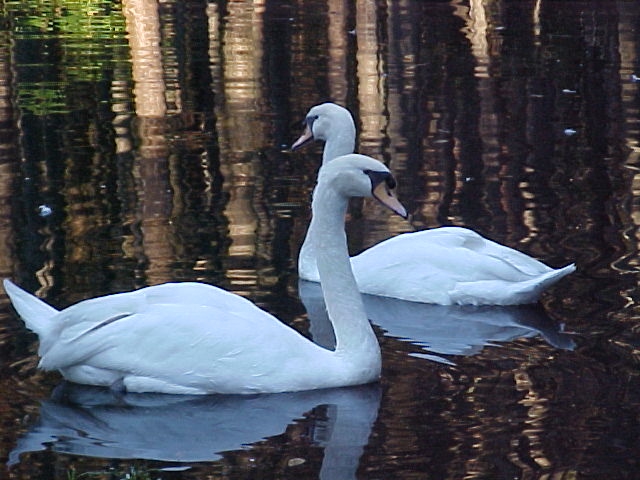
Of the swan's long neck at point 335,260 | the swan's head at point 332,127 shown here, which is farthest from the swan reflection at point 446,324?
the swan's head at point 332,127

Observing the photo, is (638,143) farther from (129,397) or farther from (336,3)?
(336,3)

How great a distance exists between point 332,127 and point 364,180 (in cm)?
256

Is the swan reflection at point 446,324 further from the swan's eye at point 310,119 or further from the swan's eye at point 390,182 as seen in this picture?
the swan's eye at point 310,119

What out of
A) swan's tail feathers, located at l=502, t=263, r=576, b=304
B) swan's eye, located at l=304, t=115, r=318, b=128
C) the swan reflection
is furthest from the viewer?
swan's eye, located at l=304, t=115, r=318, b=128

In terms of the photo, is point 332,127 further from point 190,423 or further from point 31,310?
point 190,423

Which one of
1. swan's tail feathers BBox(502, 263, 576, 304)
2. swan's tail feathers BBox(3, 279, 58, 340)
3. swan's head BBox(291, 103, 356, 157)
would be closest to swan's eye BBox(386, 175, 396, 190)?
swan's tail feathers BBox(502, 263, 576, 304)

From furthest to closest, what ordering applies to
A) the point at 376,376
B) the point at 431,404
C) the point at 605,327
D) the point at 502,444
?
the point at 605,327 → the point at 376,376 → the point at 431,404 → the point at 502,444

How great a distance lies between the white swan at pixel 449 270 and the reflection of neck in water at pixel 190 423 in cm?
174

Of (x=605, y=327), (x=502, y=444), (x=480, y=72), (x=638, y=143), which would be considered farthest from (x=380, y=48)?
(x=502, y=444)

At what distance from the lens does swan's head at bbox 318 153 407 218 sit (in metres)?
6.96

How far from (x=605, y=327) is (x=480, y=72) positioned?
448 inches

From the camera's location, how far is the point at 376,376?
Result: 22.5 feet

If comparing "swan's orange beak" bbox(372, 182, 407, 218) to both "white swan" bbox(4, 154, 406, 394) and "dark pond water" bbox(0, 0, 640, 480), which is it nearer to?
"white swan" bbox(4, 154, 406, 394)

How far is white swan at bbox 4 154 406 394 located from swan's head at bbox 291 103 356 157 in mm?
2487
